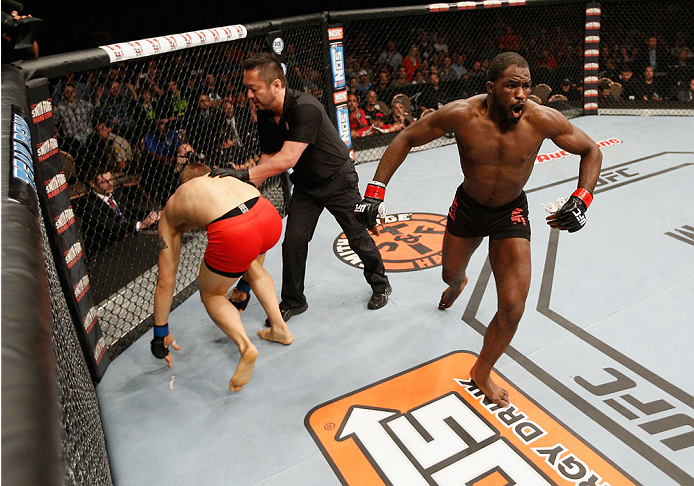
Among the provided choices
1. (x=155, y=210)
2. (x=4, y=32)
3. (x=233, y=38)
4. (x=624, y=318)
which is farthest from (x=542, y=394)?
(x=155, y=210)

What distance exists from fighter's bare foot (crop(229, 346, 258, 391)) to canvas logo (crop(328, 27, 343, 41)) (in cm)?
338

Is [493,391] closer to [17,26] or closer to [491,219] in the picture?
[491,219]

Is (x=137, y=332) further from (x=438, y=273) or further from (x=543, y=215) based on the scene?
(x=543, y=215)

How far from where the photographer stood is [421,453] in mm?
2006

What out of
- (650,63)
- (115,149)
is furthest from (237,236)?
(650,63)

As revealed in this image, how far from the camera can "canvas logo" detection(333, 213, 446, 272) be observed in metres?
3.55

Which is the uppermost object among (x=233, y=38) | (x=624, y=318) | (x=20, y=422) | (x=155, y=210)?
(x=233, y=38)

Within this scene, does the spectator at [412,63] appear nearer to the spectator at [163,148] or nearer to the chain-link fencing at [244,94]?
the chain-link fencing at [244,94]

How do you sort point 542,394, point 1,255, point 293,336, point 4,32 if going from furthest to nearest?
1. point 293,336
2. point 542,394
3. point 4,32
4. point 1,255

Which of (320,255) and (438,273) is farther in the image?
(320,255)

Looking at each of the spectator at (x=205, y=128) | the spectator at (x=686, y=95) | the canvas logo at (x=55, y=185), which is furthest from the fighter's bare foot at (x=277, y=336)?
the spectator at (x=686, y=95)

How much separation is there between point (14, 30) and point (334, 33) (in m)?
3.31

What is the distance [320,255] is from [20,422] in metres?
3.26

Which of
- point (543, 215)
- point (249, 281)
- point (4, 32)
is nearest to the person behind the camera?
point (4, 32)
